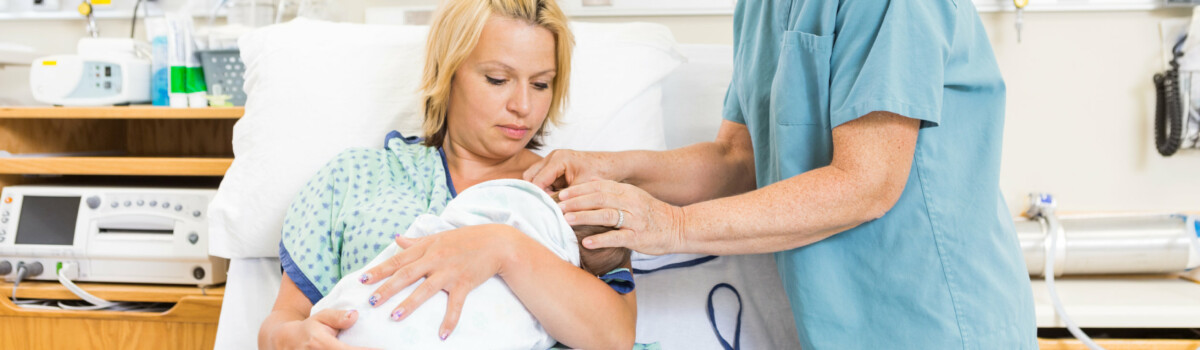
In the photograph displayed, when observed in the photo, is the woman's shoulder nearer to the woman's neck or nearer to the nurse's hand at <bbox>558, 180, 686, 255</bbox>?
the woman's neck

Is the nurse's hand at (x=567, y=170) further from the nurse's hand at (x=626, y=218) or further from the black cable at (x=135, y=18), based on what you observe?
the black cable at (x=135, y=18)

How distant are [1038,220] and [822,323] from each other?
1065 millimetres

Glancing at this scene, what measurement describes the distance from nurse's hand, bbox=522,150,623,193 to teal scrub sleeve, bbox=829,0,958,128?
440mm

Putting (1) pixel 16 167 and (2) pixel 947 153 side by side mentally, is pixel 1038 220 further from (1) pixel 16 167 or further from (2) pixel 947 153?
(1) pixel 16 167

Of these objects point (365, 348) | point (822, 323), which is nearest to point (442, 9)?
point (365, 348)

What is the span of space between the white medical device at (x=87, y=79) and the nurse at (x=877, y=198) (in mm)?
1505

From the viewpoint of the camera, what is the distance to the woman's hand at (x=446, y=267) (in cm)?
82

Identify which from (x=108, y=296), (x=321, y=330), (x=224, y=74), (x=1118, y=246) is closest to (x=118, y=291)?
(x=108, y=296)

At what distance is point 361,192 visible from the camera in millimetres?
1123

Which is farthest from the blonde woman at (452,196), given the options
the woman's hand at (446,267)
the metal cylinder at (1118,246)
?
the metal cylinder at (1118,246)

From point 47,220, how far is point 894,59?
1.86 meters

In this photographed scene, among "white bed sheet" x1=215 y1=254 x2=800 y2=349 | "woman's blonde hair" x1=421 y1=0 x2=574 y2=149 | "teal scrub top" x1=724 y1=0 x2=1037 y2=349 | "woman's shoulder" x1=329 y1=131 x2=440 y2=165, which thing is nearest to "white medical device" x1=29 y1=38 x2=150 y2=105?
"white bed sheet" x1=215 y1=254 x2=800 y2=349

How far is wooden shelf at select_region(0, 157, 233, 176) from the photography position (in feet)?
5.26

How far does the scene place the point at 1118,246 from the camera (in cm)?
163
